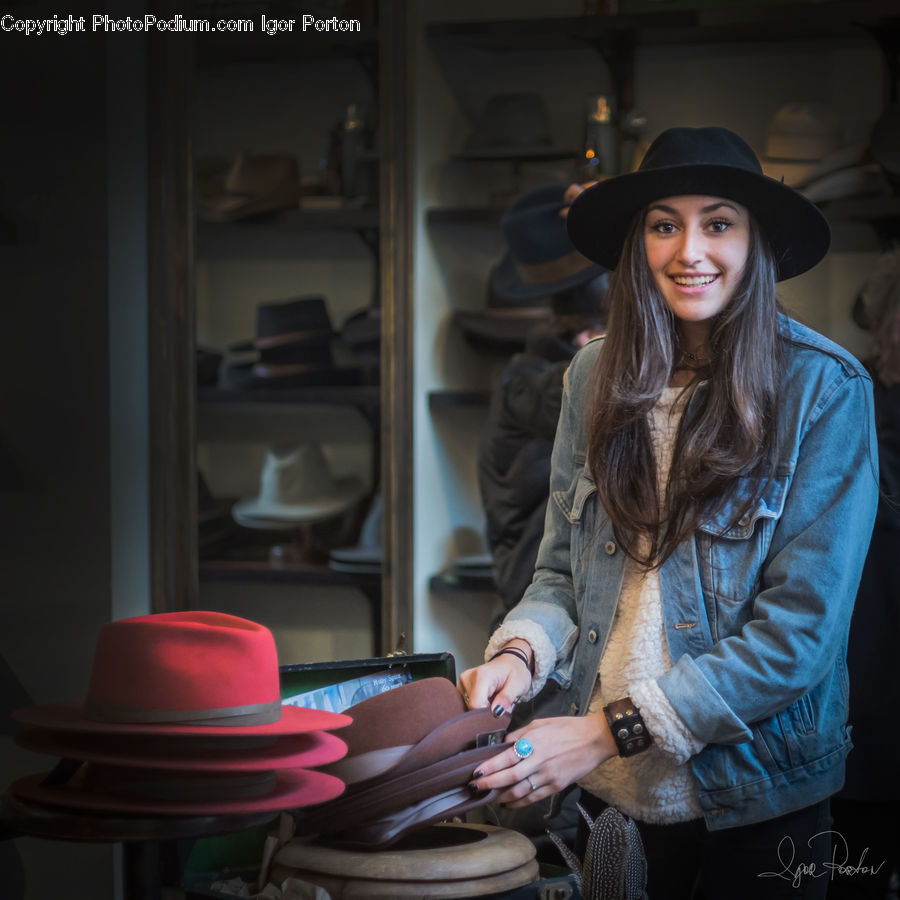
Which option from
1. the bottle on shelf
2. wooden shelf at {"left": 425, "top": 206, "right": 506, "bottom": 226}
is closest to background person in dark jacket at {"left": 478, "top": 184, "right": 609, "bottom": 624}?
wooden shelf at {"left": 425, "top": 206, "right": 506, "bottom": 226}

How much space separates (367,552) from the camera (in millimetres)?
2744

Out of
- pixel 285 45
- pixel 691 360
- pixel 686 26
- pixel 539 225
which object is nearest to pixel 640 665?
pixel 691 360

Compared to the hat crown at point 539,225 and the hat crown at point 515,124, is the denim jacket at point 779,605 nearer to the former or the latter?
the hat crown at point 539,225

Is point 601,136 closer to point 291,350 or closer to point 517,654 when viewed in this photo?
point 291,350

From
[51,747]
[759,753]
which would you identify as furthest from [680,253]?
[51,747]

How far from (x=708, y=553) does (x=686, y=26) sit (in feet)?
6.13

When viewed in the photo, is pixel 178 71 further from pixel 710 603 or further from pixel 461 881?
pixel 461 881

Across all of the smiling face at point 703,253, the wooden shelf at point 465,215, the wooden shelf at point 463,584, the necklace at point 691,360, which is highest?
the wooden shelf at point 465,215

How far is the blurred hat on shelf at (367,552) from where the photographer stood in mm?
2732

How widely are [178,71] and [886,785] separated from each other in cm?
209

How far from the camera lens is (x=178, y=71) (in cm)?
243

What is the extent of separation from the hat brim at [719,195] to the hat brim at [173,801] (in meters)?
0.73

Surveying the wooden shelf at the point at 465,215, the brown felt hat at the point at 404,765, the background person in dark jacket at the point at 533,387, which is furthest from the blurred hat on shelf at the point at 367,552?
the brown felt hat at the point at 404,765

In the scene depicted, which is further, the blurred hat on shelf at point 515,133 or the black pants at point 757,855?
the blurred hat on shelf at point 515,133
